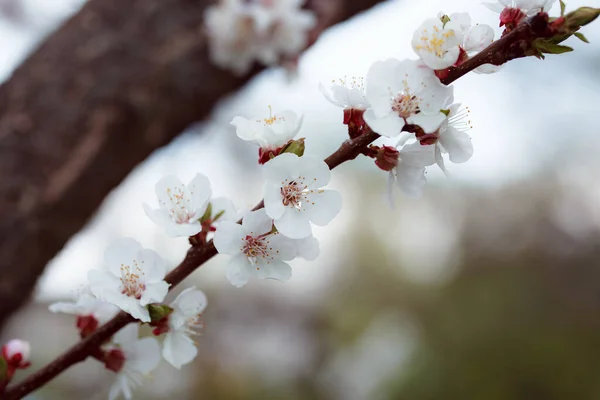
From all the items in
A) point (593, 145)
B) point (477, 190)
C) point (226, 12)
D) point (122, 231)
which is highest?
point (226, 12)

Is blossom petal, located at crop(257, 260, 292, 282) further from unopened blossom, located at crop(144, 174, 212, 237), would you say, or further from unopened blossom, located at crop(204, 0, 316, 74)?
unopened blossom, located at crop(204, 0, 316, 74)

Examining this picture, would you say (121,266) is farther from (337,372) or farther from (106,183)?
(337,372)

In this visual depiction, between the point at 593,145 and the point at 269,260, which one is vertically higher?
the point at 269,260

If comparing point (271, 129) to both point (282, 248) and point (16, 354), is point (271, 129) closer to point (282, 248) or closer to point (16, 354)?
point (282, 248)

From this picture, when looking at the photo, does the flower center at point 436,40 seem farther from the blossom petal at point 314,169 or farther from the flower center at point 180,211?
the flower center at point 180,211

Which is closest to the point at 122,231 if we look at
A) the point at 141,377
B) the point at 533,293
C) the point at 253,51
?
the point at 253,51

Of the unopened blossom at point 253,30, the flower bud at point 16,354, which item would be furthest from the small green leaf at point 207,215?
the unopened blossom at point 253,30
